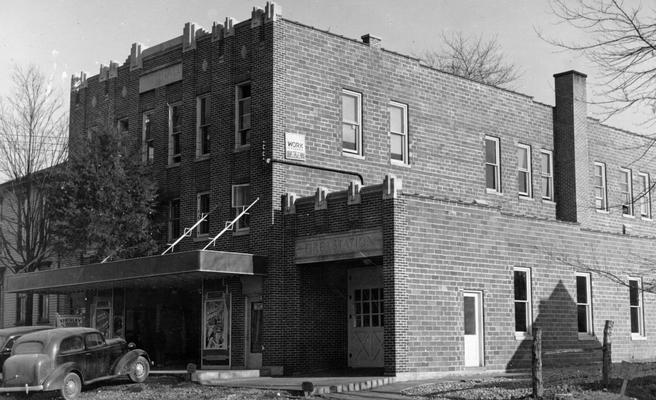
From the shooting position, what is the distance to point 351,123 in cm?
2970

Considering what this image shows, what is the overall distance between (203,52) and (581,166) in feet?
52.0

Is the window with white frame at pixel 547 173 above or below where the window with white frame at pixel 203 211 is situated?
above

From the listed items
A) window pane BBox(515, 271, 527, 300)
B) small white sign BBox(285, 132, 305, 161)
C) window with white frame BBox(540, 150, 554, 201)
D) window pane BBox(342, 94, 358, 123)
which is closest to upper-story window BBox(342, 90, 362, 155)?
window pane BBox(342, 94, 358, 123)

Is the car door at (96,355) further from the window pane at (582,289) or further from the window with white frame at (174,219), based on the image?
the window pane at (582,289)

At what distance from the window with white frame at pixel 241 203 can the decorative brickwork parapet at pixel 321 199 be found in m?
3.27

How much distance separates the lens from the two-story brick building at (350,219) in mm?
24922

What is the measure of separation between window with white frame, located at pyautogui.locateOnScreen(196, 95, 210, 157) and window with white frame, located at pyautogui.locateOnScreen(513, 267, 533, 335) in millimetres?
11571

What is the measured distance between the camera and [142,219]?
31.4 metres

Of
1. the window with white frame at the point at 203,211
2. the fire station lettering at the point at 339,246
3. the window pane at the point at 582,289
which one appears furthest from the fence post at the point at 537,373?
the window with white frame at the point at 203,211

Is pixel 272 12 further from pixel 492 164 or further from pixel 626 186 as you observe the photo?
pixel 626 186

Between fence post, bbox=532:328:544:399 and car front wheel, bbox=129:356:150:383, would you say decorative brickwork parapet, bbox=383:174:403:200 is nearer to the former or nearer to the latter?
fence post, bbox=532:328:544:399

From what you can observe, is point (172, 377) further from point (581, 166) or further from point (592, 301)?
point (581, 166)

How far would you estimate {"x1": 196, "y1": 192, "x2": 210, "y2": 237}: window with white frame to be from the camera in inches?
1219

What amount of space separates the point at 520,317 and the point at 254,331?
8.19 m
